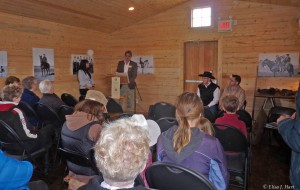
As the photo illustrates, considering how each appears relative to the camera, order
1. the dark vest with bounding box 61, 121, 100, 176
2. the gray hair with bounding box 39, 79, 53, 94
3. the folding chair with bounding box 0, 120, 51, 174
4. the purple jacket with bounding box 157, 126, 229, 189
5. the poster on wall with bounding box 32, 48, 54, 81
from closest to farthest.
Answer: the purple jacket with bounding box 157, 126, 229, 189 < the dark vest with bounding box 61, 121, 100, 176 < the folding chair with bounding box 0, 120, 51, 174 < the gray hair with bounding box 39, 79, 53, 94 < the poster on wall with bounding box 32, 48, 54, 81

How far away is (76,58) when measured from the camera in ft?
23.2

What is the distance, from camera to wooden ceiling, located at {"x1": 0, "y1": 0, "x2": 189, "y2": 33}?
16.8 feet

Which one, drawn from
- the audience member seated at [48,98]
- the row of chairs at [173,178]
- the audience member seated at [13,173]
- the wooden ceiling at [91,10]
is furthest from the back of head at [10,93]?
the wooden ceiling at [91,10]

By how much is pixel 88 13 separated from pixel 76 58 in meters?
1.42

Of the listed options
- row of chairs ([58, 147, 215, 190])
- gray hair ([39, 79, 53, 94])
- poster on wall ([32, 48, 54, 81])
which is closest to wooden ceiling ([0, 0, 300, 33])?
poster on wall ([32, 48, 54, 81])

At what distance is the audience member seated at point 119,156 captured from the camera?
3.23 ft

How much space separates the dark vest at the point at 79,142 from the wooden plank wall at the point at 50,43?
376 centimetres

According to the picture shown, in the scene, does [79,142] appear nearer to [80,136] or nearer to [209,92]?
[80,136]

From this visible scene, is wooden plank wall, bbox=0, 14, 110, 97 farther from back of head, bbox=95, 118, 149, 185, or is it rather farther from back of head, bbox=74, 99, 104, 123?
back of head, bbox=95, 118, 149, 185

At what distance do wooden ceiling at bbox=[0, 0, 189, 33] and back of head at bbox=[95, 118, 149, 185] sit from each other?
4816 millimetres

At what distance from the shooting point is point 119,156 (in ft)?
3.24

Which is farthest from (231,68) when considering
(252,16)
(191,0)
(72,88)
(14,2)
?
(14,2)

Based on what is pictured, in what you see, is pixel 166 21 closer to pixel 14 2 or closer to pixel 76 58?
pixel 76 58

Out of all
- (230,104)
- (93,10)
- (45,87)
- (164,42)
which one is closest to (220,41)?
(164,42)
